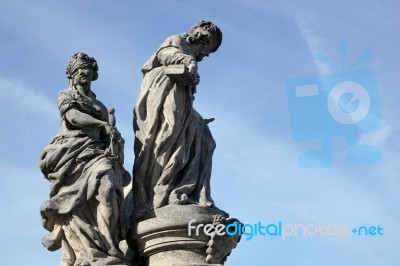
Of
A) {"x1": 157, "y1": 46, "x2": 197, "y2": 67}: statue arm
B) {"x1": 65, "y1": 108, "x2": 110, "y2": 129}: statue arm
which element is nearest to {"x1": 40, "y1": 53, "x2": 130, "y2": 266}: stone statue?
{"x1": 65, "y1": 108, "x2": 110, "y2": 129}: statue arm

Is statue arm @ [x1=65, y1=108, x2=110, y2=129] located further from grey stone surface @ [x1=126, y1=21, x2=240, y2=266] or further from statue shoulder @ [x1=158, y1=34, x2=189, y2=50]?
statue shoulder @ [x1=158, y1=34, x2=189, y2=50]

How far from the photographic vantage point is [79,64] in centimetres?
1218

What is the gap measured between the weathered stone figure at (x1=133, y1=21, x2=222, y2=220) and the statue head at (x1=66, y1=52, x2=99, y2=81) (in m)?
0.74

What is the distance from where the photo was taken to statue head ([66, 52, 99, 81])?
40.0 feet

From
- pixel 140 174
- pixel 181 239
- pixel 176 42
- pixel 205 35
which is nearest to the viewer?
pixel 181 239

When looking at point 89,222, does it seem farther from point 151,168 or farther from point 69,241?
point 151,168

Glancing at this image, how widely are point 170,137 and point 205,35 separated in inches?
70.8

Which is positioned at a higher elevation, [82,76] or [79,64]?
[79,64]

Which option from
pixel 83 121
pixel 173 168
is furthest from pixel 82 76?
pixel 173 168

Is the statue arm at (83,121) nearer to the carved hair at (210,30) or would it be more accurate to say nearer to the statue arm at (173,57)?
the statue arm at (173,57)

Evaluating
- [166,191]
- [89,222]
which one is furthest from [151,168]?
[89,222]

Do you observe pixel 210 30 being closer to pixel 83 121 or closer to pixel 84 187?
pixel 83 121

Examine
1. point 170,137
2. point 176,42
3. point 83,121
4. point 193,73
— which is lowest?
point 170,137

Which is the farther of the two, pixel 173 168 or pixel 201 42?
pixel 201 42
